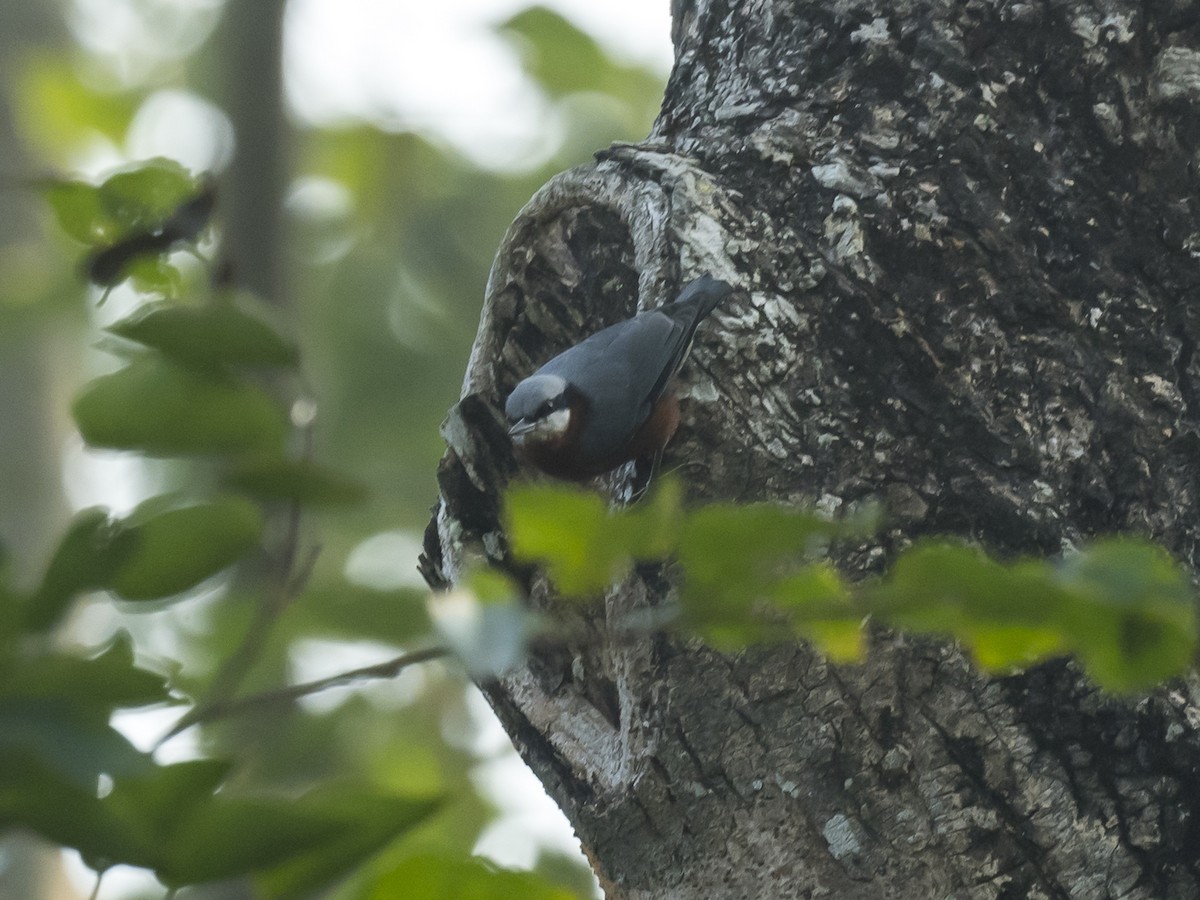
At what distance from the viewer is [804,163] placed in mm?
2121

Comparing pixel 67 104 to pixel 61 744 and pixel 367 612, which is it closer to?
pixel 367 612

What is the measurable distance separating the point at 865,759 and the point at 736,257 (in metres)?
0.83

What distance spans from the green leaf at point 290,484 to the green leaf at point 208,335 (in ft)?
0.30

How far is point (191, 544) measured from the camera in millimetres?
890

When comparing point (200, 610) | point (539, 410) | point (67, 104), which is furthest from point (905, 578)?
point (67, 104)

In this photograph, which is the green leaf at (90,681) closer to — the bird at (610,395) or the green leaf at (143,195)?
the green leaf at (143,195)

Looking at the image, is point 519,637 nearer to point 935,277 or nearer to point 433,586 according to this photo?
point 935,277

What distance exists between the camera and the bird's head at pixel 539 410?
2.10 metres

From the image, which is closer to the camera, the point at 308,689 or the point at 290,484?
the point at 308,689

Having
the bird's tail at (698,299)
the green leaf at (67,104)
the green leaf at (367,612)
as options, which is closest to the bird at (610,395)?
the bird's tail at (698,299)

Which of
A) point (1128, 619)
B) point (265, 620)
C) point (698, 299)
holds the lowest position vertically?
point (1128, 619)

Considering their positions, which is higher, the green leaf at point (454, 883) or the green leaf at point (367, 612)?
the green leaf at point (367, 612)

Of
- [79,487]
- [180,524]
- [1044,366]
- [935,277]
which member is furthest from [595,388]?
[79,487]

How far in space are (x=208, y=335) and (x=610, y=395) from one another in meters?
1.34
